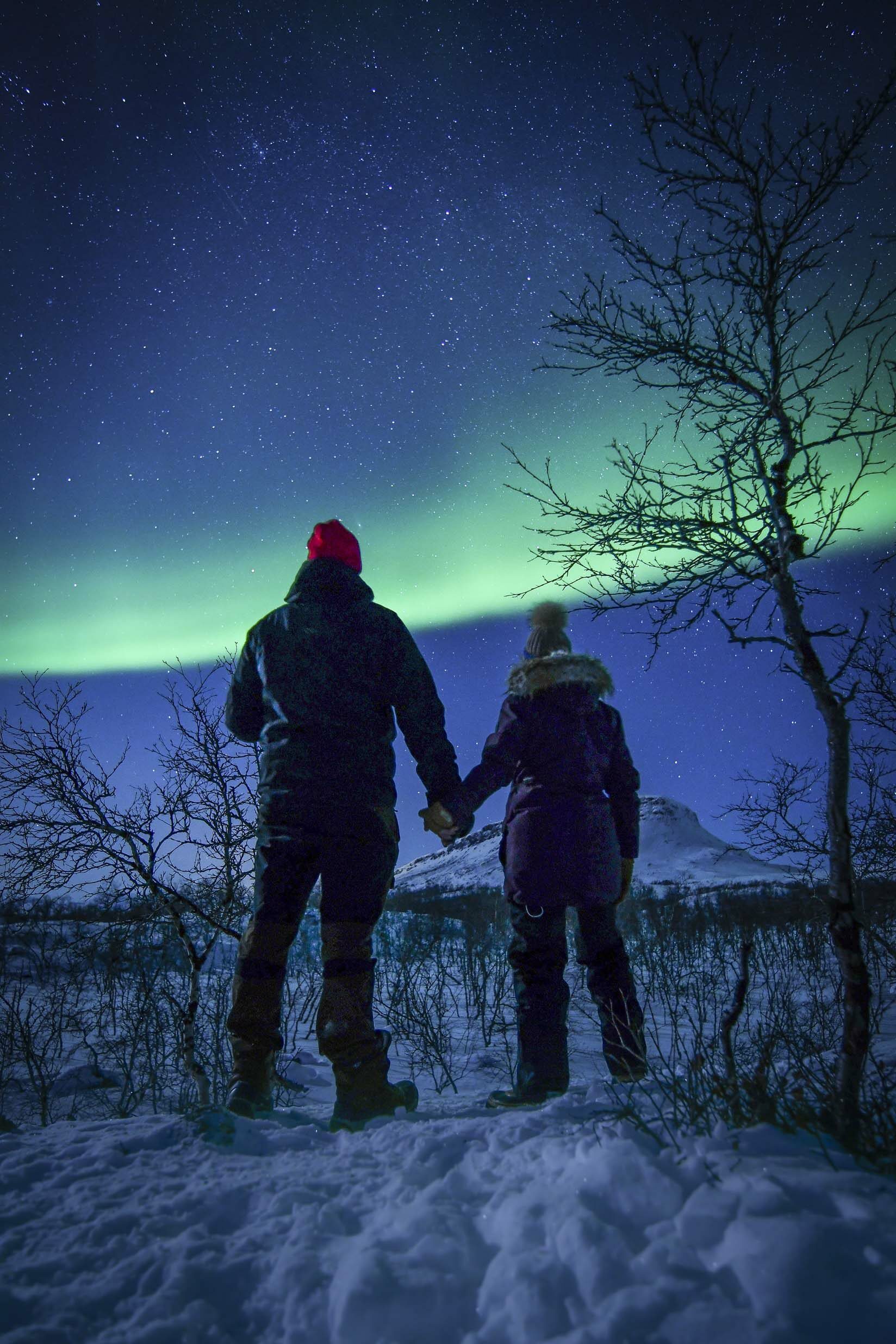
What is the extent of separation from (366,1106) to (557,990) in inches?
33.7

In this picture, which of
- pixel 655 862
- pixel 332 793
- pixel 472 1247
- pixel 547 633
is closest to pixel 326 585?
pixel 332 793

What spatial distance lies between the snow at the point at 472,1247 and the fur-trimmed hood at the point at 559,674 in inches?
68.9

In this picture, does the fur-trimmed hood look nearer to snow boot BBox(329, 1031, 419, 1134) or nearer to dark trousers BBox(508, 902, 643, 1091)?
dark trousers BBox(508, 902, 643, 1091)

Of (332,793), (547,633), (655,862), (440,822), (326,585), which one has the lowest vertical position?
(655,862)

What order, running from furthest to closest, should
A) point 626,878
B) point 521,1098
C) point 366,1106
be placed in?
point 626,878 → point 521,1098 → point 366,1106

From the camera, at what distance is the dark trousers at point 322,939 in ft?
7.12

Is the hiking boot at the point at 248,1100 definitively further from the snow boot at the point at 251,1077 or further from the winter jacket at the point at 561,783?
the winter jacket at the point at 561,783

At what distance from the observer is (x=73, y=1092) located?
12.7 feet

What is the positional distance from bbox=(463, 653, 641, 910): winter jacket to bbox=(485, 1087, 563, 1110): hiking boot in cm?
63

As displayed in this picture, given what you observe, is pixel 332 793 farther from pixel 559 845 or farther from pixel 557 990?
pixel 557 990

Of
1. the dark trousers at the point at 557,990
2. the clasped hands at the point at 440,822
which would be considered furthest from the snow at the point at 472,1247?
the clasped hands at the point at 440,822

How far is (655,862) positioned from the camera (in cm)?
7306

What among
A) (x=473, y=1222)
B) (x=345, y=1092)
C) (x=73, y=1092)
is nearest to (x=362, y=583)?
(x=345, y=1092)

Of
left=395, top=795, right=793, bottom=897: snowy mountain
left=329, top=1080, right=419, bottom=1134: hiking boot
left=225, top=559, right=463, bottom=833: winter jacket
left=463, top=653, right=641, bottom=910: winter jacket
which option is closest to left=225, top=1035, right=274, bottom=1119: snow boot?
left=329, top=1080, right=419, bottom=1134: hiking boot
